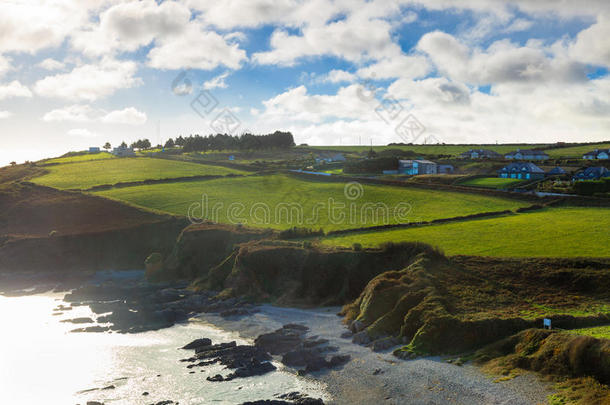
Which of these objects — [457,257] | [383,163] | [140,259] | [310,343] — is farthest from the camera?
[383,163]

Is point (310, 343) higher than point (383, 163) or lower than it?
lower

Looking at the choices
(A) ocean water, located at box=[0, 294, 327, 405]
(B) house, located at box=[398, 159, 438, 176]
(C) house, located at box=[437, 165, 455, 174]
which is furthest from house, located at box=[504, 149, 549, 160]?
(A) ocean water, located at box=[0, 294, 327, 405]

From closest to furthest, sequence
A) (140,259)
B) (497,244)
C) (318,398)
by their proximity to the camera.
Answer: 1. (318,398)
2. (497,244)
3. (140,259)

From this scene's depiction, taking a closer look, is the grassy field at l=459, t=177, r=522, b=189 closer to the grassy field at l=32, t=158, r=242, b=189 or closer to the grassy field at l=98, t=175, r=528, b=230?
the grassy field at l=98, t=175, r=528, b=230

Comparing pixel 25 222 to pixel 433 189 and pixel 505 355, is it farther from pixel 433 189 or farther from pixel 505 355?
pixel 505 355

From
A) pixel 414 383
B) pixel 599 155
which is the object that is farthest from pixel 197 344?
pixel 599 155

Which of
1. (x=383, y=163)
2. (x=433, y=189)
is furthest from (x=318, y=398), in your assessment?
(x=383, y=163)
